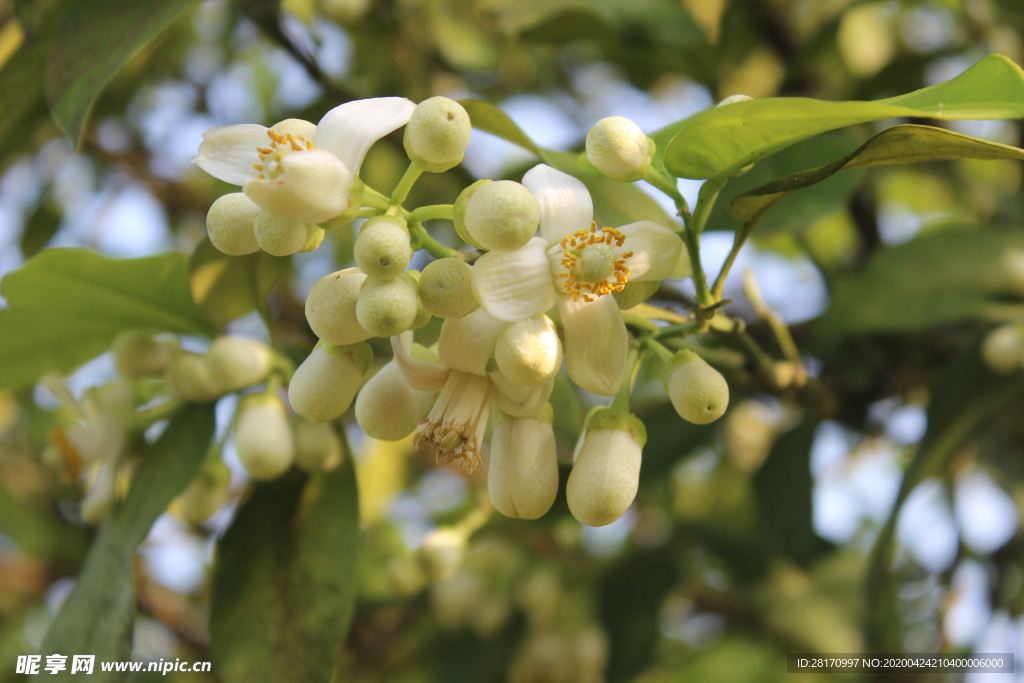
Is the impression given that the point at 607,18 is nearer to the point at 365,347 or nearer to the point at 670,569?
the point at 365,347

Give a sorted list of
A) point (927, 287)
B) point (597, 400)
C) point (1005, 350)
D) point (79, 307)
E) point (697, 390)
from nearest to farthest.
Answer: point (697, 390) → point (79, 307) → point (1005, 350) → point (927, 287) → point (597, 400)

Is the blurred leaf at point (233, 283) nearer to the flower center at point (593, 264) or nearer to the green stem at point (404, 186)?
the green stem at point (404, 186)

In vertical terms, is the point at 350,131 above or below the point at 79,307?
above

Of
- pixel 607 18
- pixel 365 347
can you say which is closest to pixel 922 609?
pixel 607 18

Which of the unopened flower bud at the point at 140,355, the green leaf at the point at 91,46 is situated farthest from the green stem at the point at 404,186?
the unopened flower bud at the point at 140,355

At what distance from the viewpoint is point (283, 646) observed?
0.90m

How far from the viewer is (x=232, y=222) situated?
2.14 feet

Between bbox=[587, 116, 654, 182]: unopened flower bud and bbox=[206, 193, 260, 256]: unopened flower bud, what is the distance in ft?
0.99

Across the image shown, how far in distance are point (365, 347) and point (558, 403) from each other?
40 centimetres

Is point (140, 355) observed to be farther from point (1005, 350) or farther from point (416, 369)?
point (1005, 350)

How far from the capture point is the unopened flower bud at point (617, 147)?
2.18 feet

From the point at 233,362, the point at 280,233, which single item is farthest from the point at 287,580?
the point at 280,233

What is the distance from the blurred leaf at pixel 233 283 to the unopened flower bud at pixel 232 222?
382 mm

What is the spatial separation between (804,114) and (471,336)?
0.33 m
